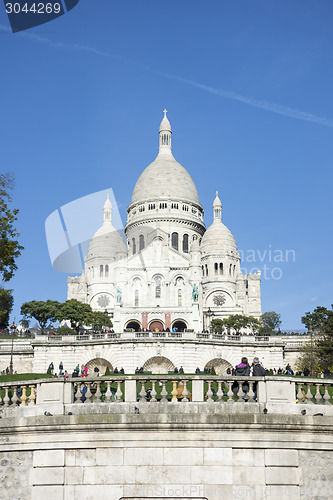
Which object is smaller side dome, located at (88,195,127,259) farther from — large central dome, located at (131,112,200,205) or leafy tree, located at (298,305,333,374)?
leafy tree, located at (298,305,333,374)

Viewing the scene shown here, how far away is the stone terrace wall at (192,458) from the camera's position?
13.4m

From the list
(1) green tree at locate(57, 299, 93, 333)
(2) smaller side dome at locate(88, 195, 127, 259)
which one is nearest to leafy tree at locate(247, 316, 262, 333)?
(1) green tree at locate(57, 299, 93, 333)

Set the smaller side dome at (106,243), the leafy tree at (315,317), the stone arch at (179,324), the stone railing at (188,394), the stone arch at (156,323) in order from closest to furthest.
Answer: the stone railing at (188,394) < the leafy tree at (315,317) < the stone arch at (156,323) < the stone arch at (179,324) < the smaller side dome at (106,243)

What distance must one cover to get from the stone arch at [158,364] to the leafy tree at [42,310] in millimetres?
26446

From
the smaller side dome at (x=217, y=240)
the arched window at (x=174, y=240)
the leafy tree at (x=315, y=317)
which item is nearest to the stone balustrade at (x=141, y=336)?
the leafy tree at (x=315, y=317)

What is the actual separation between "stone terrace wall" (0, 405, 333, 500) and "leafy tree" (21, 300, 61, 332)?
68.9 m

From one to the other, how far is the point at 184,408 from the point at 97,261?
108344 mm

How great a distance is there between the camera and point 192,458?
44.2 ft

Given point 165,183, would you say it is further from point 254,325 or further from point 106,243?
point 254,325

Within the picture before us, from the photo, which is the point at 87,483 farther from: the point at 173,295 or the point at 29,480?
the point at 173,295

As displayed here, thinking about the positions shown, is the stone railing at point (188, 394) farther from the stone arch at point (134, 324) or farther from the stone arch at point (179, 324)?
the stone arch at point (134, 324)

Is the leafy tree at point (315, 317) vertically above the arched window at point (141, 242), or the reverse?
the arched window at point (141, 242)

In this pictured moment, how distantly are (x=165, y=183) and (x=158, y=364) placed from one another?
7341 centimetres

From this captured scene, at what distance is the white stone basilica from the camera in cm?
10169
